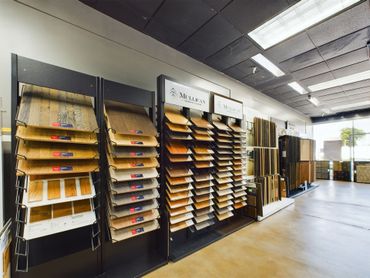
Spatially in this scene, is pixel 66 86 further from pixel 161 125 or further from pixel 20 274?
pixel 20 274

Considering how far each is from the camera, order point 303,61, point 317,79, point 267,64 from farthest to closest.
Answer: point 317,79
point 267,64
point 303,61

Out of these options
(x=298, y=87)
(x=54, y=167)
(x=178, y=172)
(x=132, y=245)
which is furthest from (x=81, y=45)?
(x=298, y=87)

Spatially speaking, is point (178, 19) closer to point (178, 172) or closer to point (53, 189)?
point (178, 172)

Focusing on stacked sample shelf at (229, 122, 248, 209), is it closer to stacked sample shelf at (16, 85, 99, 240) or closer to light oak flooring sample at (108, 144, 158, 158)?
light oak flooring sample at (108, 144, 158, 158)

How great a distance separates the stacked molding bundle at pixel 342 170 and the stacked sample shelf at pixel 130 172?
1095 cm

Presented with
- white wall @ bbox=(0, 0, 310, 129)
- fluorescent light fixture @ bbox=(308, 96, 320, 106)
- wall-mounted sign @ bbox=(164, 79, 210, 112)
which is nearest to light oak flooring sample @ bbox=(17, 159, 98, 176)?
white wall @ bbox=(0, 0, 310, 129)

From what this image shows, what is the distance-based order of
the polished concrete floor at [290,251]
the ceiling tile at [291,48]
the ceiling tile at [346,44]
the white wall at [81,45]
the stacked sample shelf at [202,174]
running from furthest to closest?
1. the ceiling tile at [291,48]
2. the ceiling tile at [346,44]
3. the stacked sample shelf at [202,174]
4. the polished concrete floor at [290,251]
5. the white wall at [81,45]

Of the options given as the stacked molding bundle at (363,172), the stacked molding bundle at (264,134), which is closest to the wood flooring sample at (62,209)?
the stacked molding bundle at (264,134)

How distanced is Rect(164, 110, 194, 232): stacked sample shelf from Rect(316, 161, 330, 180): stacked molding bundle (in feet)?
34.0

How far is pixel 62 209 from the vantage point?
169cm

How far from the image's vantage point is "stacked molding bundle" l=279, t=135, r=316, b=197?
6293 mm

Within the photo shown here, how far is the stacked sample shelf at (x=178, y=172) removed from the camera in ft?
8.29

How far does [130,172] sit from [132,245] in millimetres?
1032

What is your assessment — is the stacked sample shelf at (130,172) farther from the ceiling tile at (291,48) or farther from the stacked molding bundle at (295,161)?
the stacked molding bundle at (295,161)
